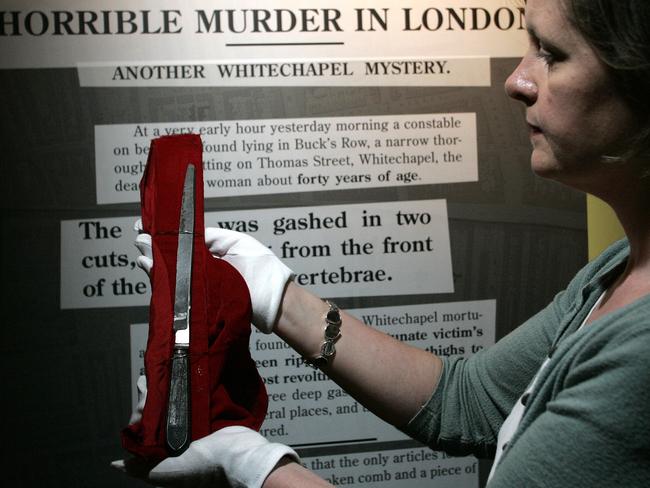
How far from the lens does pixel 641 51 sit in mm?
493

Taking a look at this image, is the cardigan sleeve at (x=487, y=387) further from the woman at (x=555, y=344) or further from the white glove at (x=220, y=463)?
the white glove at (x=220, y=463)

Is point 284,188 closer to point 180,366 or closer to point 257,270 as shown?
point 257,270

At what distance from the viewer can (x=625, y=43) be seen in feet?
1.63

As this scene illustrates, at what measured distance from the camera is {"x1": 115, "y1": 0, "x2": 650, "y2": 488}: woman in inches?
18.1

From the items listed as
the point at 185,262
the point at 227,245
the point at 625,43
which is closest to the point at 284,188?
the point at 227,245

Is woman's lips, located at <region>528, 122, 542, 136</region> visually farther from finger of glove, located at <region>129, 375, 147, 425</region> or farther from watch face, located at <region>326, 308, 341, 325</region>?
finger of glove, located at <region>129, 375, 147, 425</region>

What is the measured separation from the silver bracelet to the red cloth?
63 millimetres

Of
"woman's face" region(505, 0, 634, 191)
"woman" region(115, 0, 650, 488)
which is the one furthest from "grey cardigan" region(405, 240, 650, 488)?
"woman's face" region(505, 0, 634, 191)

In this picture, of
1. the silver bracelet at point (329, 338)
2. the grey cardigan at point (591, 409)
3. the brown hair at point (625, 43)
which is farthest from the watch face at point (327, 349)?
the brown hair at point (625, 43)

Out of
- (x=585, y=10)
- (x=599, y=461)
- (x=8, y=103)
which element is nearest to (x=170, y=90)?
(x=8, y=103)

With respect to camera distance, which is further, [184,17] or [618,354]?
[184,17]

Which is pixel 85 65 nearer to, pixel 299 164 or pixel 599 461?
pixel 299 164

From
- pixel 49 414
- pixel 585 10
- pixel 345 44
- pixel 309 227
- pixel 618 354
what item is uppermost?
pixel 345 44

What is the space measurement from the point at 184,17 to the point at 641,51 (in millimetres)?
629
